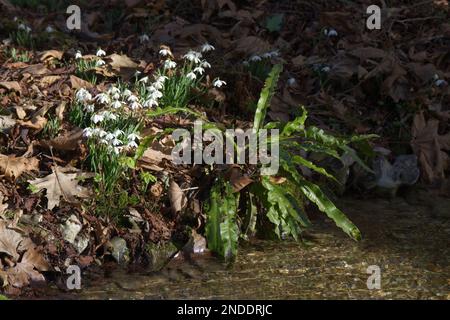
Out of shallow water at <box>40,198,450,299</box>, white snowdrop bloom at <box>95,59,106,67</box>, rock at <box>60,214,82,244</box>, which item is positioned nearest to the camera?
shallow water at <box>40,198,450,299</box>

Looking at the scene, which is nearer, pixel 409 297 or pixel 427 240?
pixel 409 297

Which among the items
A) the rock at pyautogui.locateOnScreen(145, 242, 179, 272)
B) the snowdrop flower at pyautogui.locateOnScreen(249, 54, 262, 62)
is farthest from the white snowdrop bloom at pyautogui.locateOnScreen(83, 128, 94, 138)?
the snowdrop flower at pyautogui.locateOnScreen(249, 54, 262, 62)

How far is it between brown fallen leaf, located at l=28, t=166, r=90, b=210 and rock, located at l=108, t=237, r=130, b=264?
0.34m

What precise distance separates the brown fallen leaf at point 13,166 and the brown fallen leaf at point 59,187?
0.35ft

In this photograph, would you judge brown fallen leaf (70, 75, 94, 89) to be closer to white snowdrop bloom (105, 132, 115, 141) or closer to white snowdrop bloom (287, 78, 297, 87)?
white snowdrop bloom (105, 132, 115, 141)

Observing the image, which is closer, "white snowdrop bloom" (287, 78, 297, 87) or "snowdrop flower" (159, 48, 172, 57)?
"snowdrop flower" (159, 48, 172, 57)

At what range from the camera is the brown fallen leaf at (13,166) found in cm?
471

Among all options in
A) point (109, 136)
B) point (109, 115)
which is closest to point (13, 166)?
point (109, 136)

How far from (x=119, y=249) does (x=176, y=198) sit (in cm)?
51

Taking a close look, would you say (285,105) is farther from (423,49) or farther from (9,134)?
(9,134)

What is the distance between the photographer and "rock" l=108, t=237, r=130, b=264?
471 centimetres

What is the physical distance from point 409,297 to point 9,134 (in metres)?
→ 2.77
